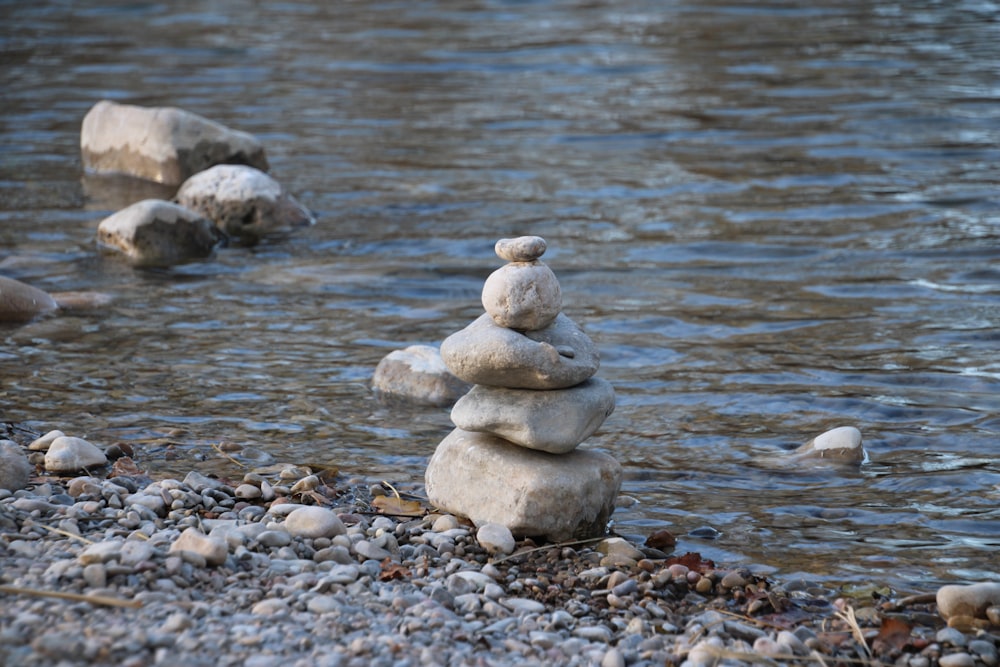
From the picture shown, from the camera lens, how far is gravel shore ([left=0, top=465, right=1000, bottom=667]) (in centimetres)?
329

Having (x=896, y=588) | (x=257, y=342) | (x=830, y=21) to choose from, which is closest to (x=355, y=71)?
(x=830, y=21)

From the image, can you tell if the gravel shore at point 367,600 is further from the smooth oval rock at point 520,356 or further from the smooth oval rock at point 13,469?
the smooth oval rock at point 520,356

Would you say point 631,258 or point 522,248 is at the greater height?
point 522,248

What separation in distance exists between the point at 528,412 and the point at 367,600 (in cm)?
101

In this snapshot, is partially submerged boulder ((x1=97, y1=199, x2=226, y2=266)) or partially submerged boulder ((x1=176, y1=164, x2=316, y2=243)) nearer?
partially submerged boulder ((x1=97, y1=199, x2=226, y2=266))

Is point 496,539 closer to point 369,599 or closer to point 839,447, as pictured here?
point 369,599

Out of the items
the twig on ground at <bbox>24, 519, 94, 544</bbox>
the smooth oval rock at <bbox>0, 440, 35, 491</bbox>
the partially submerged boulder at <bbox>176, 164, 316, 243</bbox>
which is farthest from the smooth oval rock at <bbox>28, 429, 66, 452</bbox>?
the partially submerged boulder at <bbox>176, 164, 316, 243</bbox>

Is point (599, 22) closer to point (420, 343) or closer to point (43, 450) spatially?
point (420, 343)

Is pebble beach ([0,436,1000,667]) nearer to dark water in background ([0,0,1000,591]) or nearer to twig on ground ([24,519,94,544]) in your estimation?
twig on ground ([24,519,94,544])

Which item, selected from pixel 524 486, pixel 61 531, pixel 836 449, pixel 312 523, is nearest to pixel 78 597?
pixel 61 531

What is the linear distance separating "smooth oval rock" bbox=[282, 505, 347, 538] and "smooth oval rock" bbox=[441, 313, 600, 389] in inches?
26.1

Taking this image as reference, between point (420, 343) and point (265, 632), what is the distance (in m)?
3.81

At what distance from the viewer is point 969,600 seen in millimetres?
3863

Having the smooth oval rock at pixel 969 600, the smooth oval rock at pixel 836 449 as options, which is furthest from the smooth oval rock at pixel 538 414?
the smooth oval rock at pixel 969 600
